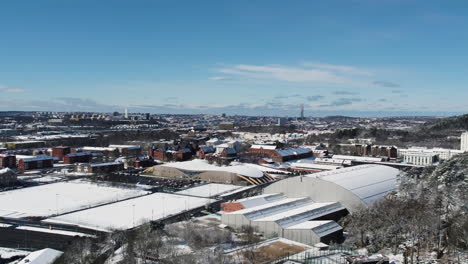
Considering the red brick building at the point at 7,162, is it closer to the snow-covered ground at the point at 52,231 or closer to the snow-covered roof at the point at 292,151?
the snow-covered ground at the point at 52,231

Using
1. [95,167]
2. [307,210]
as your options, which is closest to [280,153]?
[95,167]

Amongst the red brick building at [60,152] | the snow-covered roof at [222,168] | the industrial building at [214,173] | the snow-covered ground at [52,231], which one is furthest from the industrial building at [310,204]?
the red brick building at [60,152]

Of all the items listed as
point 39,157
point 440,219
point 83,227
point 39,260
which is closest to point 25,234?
point 83,227

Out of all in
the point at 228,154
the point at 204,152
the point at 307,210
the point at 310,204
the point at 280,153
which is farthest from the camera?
the point at 204,152

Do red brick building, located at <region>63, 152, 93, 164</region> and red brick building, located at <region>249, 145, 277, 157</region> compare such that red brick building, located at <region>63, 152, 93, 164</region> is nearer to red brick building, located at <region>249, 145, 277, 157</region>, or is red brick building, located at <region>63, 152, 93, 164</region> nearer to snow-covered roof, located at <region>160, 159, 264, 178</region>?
snow-covered roof, located at <region>160, 159, 264, 178</region>

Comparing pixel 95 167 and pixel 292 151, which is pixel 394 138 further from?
pixel 95 167

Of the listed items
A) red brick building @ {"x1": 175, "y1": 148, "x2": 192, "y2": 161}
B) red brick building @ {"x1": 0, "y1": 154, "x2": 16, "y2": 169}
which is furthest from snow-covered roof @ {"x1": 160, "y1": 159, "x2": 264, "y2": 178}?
red brick building @ {"x1": 0, "y1": 154, "x2": 16, "y2": 169}

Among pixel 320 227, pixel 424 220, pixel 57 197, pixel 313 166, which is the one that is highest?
pixel 424 220
